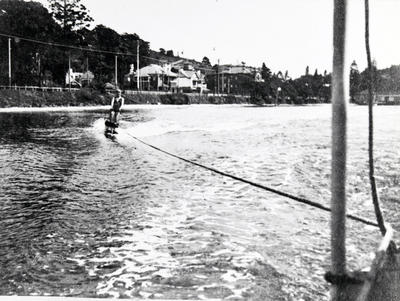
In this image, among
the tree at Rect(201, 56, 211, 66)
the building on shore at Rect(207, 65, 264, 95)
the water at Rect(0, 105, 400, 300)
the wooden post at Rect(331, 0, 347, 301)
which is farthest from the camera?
the tree at Rect(201, 56, 211, 66)

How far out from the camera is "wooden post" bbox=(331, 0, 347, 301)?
96.3 inches

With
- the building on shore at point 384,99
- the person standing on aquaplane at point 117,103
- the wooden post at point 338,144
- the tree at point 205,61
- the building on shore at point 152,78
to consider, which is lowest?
the wooden post at point 338,144

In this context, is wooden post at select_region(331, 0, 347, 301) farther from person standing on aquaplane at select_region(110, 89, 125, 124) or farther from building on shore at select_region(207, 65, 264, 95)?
building on shore at select_region(207, 65, 264, 95)

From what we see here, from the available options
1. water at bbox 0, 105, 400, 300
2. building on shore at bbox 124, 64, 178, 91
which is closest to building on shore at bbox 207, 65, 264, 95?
building on shore at bbox 124, 64, 178, 91

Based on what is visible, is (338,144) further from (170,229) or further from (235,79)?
(235,79)

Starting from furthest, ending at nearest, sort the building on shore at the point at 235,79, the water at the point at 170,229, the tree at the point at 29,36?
the building on shore at the point at 235,79 < the tree at the point at 29,36 < the water at the point at 170,229

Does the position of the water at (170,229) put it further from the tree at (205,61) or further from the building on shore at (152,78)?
the tree at (205,61)

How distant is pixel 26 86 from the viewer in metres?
61.9

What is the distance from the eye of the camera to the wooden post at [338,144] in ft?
8.03

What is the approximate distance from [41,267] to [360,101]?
397 ft

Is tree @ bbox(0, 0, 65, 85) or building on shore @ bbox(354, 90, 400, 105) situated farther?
building on shore @ bbox(354, 90, 400, 105)

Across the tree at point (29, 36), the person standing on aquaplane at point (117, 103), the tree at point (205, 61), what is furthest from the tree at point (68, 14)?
the tree at point (205, 61)

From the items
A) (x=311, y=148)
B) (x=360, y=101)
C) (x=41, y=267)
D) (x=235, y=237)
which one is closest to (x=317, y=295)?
(x=235, y=237)

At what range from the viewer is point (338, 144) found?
2.49 m
